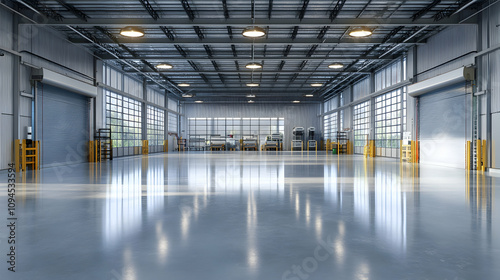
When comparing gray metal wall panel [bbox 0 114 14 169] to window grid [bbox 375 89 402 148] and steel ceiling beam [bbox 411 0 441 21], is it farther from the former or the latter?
window grid [bbox 375 89 402 148]

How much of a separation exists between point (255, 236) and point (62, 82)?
61.0ft

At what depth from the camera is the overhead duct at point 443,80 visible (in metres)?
17.2

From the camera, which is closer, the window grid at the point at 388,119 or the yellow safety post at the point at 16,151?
the yellow safety post at the point at 16,151

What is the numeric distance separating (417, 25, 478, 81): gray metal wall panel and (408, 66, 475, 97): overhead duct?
0.76 m

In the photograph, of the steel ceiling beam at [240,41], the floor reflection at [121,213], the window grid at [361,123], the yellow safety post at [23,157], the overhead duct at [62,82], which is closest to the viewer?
the floor reflection at [121,213]

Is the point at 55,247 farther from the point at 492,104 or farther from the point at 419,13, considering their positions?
the point at 419,13

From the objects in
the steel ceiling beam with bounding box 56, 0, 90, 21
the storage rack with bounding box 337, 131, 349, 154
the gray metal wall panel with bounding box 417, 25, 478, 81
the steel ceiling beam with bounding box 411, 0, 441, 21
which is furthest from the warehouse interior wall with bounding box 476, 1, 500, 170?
the storage rack with bounding box 337, 131, 349, 154

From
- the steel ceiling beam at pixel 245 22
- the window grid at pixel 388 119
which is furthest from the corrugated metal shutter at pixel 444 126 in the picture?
the window grid at pixel 388 119

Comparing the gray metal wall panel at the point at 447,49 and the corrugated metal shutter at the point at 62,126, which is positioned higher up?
the gray metal wall panel at the point at 447,49

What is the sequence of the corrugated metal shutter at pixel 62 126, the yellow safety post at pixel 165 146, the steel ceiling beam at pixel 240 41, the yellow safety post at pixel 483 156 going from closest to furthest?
the yellow safety post at pixel 483 156
the corrugated metal shutter at pixel 62 126
the steel ceiling beam at pixel 240 41
the yellow safety post at pixel 165 146

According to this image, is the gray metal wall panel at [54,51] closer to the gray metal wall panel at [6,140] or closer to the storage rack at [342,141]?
the gray metal wall panel at [6,140]

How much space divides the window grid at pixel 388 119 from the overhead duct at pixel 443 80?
16.5ft

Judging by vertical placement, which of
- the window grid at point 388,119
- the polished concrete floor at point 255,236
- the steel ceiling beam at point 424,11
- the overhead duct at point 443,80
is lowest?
the polished concrete floor at point 255,236

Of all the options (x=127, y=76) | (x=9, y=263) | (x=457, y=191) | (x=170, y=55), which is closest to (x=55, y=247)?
(x=9, y=263)
